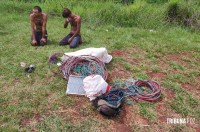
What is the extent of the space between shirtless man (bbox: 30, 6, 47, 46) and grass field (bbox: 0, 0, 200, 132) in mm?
213

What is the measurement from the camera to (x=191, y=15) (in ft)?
26.5

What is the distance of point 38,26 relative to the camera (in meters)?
5.41

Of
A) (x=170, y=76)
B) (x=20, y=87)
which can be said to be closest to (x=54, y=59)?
(x=20, y=87)

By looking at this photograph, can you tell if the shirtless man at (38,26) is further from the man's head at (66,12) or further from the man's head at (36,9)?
the man's head at (66,12)

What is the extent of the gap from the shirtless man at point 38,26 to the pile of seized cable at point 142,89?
225 cm

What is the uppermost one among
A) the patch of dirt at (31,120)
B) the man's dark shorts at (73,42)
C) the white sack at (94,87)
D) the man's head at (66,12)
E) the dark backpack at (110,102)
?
the man's head at (66,12)

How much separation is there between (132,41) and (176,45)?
101cm

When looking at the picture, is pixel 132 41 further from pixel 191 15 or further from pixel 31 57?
pixel 191 15

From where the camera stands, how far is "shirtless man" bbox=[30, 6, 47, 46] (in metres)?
5.23

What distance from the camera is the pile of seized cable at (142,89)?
11.6 feet

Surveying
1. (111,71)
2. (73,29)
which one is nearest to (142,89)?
(111,71)

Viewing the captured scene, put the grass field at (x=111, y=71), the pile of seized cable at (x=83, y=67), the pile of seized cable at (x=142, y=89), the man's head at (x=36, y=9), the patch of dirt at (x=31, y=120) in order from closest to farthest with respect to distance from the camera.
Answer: the patch of dirt at (x=31, y=120)
the grass field at (x=111, y=71)
the pile of seized cable at (x=142, y=89)
the pile of seized cable at (x=83, y=67)
the man's head at (x=36, y=9)

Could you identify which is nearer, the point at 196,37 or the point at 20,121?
the point at 20,121

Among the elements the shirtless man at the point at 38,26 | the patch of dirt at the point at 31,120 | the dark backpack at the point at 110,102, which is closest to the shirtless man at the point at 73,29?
the shirtless man at the point at 38,26
